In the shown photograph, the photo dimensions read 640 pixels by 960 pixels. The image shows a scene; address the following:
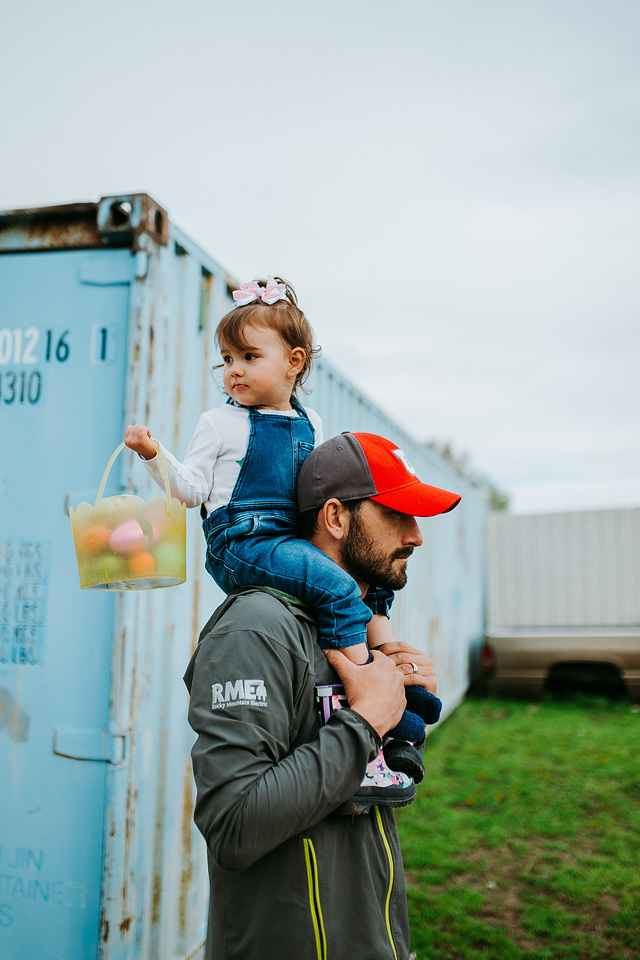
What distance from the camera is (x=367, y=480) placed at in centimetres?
181

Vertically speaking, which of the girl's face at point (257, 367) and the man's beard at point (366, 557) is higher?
the girl's face at point (257, 367)

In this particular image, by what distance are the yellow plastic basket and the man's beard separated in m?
0.44

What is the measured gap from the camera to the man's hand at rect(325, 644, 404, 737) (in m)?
1.60

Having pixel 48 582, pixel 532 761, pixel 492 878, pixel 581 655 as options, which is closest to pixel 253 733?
pixel 48 582

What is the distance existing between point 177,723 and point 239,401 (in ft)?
5.30

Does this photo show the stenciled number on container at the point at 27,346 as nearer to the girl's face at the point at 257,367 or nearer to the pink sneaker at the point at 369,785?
the girl's face at the point at 257,367

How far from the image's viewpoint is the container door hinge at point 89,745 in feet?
8.53

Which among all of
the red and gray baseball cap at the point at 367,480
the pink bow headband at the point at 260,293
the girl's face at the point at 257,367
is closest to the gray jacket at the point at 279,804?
the red and gray baseball cap at the point at 367,480

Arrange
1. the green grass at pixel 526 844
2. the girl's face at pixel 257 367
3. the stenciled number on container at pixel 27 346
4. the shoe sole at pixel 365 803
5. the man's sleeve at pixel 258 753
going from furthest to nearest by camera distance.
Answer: the green grass at pixel 526 844 < the stenciled number on container at pixel 27 346 < the girl's face at pixel 257 367 < the shoe sole at pixel 365 803 < the man's sleeve at pixel 258 753

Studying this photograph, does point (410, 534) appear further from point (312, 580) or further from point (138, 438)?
point (138, 438)

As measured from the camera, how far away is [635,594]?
425 inches

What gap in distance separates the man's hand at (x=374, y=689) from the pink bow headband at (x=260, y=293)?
3.20 ft

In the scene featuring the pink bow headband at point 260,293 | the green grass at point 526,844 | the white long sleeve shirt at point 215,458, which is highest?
the pink bow headband at point 260,293

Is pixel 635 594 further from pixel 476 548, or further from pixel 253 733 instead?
pixel 253 733
